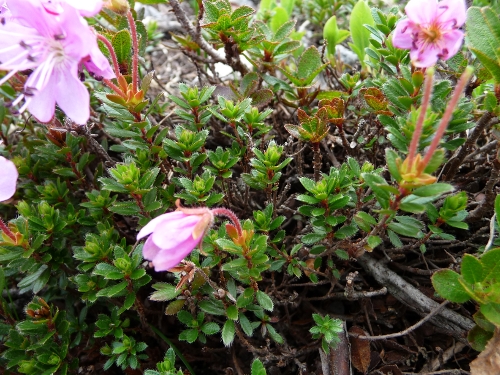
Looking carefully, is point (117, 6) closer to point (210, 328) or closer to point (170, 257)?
point (170, 257)

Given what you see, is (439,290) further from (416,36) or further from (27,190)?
(27,190)

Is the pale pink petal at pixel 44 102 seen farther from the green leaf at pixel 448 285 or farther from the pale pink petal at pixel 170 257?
the green leaf at pixel 448 285

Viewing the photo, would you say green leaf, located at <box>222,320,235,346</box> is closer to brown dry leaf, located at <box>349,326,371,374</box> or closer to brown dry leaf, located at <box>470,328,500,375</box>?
brown dry leaf, located at <box>349,326,371,374</box>

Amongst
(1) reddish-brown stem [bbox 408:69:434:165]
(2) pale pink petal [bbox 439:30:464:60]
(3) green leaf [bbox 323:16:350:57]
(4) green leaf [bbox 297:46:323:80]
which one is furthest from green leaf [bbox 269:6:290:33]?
(1) reddish-brown stem [bbox 408:69:434:165]

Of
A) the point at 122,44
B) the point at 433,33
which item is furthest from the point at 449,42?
the point at 122,44

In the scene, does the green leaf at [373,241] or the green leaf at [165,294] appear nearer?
the green leaf at [373,241]

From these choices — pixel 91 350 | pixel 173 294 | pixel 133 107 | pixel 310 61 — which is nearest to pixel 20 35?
pixel 133 107

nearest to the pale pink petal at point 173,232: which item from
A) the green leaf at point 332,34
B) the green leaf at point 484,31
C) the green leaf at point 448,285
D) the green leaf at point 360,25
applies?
the green leaf at point 448,285
